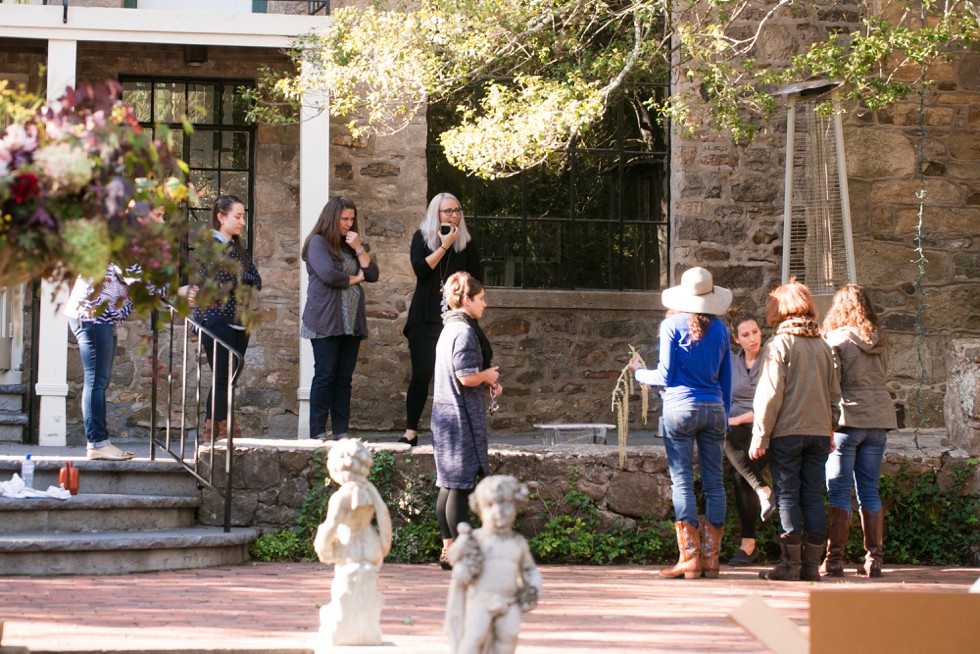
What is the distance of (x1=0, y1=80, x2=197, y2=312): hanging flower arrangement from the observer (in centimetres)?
370

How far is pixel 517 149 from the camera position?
7855 millimetres

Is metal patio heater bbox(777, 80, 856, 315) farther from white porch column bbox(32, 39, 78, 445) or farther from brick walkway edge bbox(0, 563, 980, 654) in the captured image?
white porch column bbox(32, 39, 78, 445)

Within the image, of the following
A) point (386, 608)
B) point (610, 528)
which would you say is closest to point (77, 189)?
point (386, 608)

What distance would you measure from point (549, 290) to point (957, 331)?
3.59 meters

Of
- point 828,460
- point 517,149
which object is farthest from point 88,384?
point 828,460

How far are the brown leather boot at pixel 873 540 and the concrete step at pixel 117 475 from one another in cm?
394

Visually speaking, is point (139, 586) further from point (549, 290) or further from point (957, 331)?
point (957, 331)

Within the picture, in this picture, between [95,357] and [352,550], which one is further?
[95,357]

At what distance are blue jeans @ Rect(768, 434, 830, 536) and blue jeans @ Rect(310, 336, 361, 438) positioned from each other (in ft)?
9.00

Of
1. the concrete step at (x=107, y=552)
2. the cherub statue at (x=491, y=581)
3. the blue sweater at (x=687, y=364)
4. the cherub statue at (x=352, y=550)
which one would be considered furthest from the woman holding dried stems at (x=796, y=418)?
the cherub statue at (x=491, y=581)

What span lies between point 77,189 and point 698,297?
3.92 meters

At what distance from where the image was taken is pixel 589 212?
37.1 feet

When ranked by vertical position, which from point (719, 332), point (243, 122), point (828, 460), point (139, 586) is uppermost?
point (243, 122)

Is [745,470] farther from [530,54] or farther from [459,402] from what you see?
[530,54]
